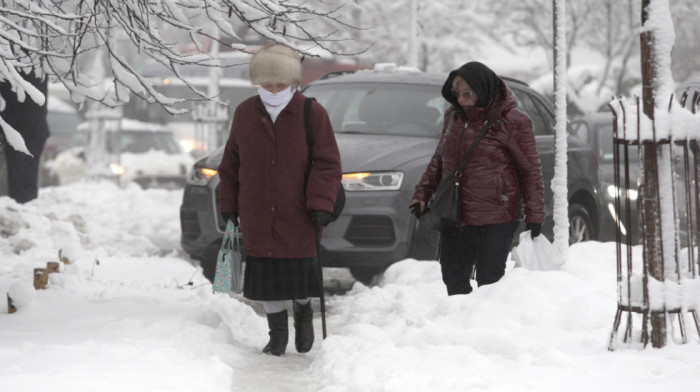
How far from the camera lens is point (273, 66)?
20.4 feet

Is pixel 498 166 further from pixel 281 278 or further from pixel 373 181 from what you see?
pixel 373 181

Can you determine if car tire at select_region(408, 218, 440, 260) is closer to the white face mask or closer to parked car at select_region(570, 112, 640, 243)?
the white face mask

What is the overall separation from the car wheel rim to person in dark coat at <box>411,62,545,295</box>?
337 centimetres

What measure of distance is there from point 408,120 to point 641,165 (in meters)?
4.01

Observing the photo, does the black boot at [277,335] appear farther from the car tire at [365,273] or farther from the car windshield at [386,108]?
the car windshield at [386,108]

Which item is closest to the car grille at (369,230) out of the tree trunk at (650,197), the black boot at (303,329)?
the black boot at (303,329)

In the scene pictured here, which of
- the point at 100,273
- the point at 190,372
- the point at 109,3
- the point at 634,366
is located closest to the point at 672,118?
the point at 634,366

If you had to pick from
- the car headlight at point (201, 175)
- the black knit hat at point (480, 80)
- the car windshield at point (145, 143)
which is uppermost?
the car windshield at point (145, 143)

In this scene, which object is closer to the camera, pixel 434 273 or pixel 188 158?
pixel 434 273

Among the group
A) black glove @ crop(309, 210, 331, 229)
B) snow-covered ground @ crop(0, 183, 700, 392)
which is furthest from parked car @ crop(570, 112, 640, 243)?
black glove @ crop(309, 210, 331, 229)

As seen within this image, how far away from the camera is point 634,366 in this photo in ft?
16.0

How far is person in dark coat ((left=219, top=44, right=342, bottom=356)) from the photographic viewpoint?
6.27 m

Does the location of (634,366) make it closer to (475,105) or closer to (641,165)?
(641,165)

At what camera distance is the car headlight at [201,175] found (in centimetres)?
873
